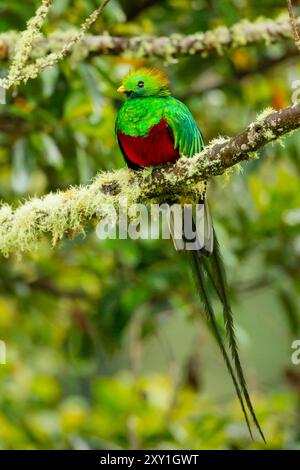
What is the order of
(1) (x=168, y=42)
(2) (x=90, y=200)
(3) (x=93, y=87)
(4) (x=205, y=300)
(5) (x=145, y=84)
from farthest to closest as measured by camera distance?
(1) (x=168, y=42)
(3) (x=93, y=87)
(5) (x=145, y=84)
(4) (x=205, y=300)
(2) (x=90, y=200)

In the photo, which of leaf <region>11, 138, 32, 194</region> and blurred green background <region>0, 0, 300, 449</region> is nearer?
blurred green background <region>0, 0, 300, 449</region>

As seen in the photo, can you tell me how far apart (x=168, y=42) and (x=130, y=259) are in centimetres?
119

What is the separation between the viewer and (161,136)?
3.05 meters

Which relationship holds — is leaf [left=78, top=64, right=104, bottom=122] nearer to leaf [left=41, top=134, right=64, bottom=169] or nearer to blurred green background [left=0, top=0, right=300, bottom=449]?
blurred green background [left=0, top=0, right=300, bottom=449]

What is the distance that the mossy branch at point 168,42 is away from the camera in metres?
3.76

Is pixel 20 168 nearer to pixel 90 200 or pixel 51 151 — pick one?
pixel 51 151

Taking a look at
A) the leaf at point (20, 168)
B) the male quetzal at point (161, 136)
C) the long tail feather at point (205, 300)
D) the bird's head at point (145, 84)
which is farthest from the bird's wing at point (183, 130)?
the leaf at point (20, 168)

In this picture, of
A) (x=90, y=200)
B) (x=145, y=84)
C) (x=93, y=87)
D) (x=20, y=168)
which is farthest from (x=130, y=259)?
(x=90, y=200)

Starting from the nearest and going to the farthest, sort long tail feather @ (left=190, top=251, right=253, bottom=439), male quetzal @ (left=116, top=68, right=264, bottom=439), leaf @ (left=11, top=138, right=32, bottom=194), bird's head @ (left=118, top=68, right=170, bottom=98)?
long tail feather @ (left=190, top=251, right=253, bottom=439)
male quetzal @ (left=116, top=68, right=264, bottom=439)
bird's head @ (left=118, top=68, right=170, bottom=98)
leaf @ (left=11, top=138, right=32, bottom=194)

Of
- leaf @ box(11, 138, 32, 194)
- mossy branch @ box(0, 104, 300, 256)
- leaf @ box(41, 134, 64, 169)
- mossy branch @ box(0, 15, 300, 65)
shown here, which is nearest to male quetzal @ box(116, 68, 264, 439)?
mossy branch @ box(0, 104, 300, 256)

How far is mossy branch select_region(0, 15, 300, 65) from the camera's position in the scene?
3.76m

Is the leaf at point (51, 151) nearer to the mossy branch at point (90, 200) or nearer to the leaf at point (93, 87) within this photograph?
the leaf at point (93, 87)

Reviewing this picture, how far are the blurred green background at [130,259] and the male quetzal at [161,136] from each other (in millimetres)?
555
